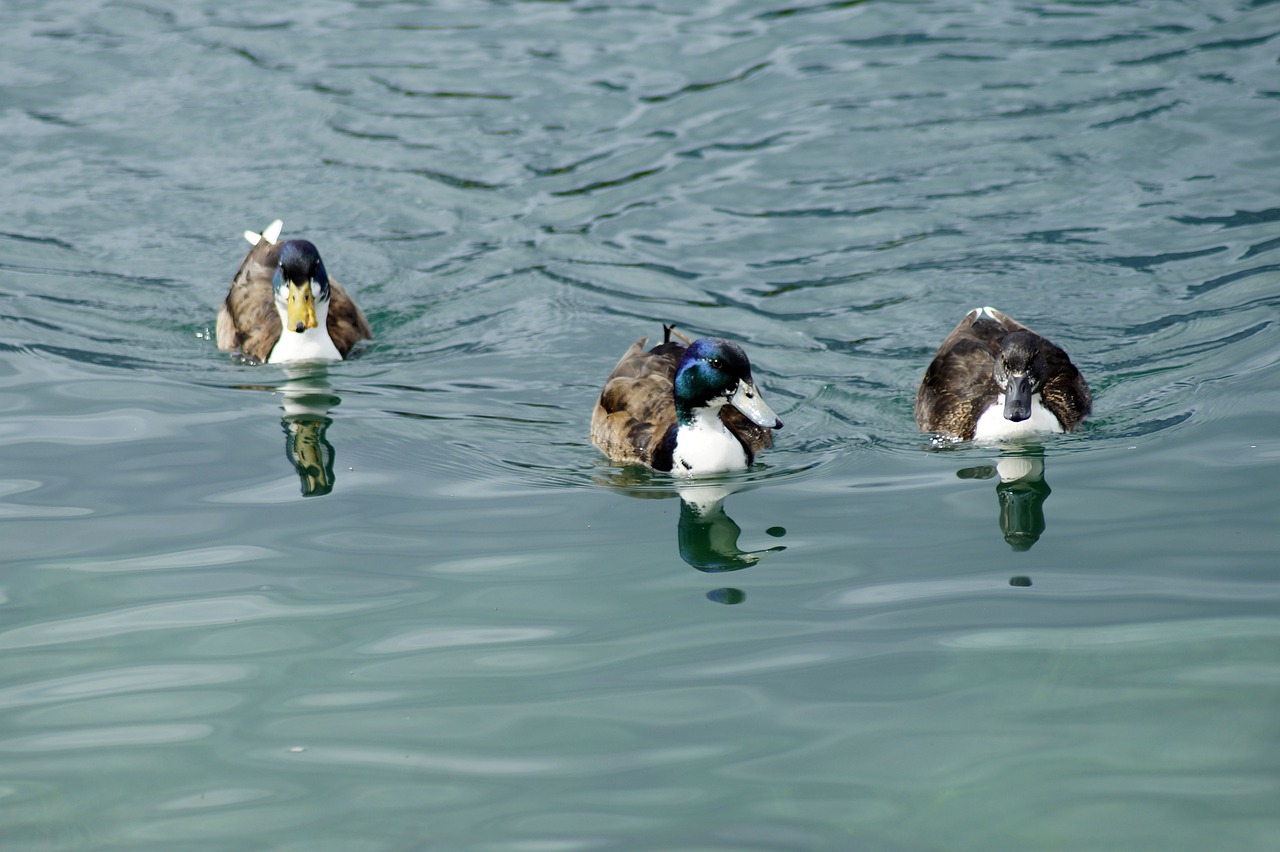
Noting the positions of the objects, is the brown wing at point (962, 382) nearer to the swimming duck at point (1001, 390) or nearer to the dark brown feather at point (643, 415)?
the swimming duck at point (1001, 390)

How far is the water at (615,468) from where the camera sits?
645 centimetres

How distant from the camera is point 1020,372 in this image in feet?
33.1

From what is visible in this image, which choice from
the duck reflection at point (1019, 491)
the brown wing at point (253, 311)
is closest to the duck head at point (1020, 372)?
the duck reflection at point (1019, 491)

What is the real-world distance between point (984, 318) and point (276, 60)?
10.2 m

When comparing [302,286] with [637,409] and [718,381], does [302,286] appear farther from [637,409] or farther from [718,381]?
[718,381]

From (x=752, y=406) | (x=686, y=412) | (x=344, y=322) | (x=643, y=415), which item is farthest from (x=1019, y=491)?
(x=344, y=322)

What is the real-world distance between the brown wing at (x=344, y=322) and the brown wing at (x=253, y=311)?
5.2 inches

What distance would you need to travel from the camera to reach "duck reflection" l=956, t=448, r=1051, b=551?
8562mm

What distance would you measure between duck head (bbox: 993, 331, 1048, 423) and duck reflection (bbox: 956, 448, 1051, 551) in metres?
0.27

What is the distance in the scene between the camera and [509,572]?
8234 millimetres

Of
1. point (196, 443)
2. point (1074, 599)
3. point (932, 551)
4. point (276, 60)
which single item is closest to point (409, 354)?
point (196, 443)

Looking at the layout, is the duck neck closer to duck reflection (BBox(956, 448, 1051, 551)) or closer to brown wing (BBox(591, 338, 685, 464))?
brown wing (BBox(591, 338, 685, 464))

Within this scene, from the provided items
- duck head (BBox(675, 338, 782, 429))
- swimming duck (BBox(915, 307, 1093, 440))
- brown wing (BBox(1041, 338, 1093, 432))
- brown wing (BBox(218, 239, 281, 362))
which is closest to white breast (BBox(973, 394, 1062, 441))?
swimming duck (BBox(915, 307, 1093, 440))

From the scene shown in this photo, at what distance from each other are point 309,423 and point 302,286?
156cm
